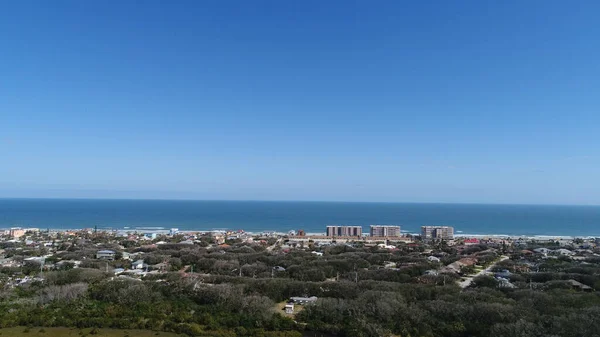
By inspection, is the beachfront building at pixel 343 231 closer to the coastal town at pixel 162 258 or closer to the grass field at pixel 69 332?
the coastal town at pixel 162 258

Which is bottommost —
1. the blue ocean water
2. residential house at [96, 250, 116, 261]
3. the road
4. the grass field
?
the blue ocean water

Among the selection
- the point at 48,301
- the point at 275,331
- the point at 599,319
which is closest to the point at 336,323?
the point at 275,331

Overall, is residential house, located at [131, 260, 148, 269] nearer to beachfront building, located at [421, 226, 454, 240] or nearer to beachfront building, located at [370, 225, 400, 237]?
beachfront building, located at [370, 225, 400, 237]

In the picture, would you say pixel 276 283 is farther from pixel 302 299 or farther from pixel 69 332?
pixel 69 332

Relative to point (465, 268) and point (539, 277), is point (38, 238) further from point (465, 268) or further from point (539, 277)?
point (539, 277)

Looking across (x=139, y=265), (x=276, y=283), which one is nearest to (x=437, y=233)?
(x=276, y=283)

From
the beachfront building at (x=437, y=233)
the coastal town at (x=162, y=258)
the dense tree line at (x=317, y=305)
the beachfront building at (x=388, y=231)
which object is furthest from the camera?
the beachfront building at (x=388, y=231)

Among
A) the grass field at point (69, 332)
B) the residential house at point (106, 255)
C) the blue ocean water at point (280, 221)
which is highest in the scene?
the grass field at point (69, 332)

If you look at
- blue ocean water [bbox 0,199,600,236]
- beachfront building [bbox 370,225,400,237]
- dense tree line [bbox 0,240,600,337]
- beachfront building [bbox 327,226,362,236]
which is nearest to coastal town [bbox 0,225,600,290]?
dense tree line [bbox 0,240,600,337]

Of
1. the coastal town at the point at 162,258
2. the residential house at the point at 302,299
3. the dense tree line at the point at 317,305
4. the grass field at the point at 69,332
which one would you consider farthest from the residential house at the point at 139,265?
the residential house at the point at 302,299
